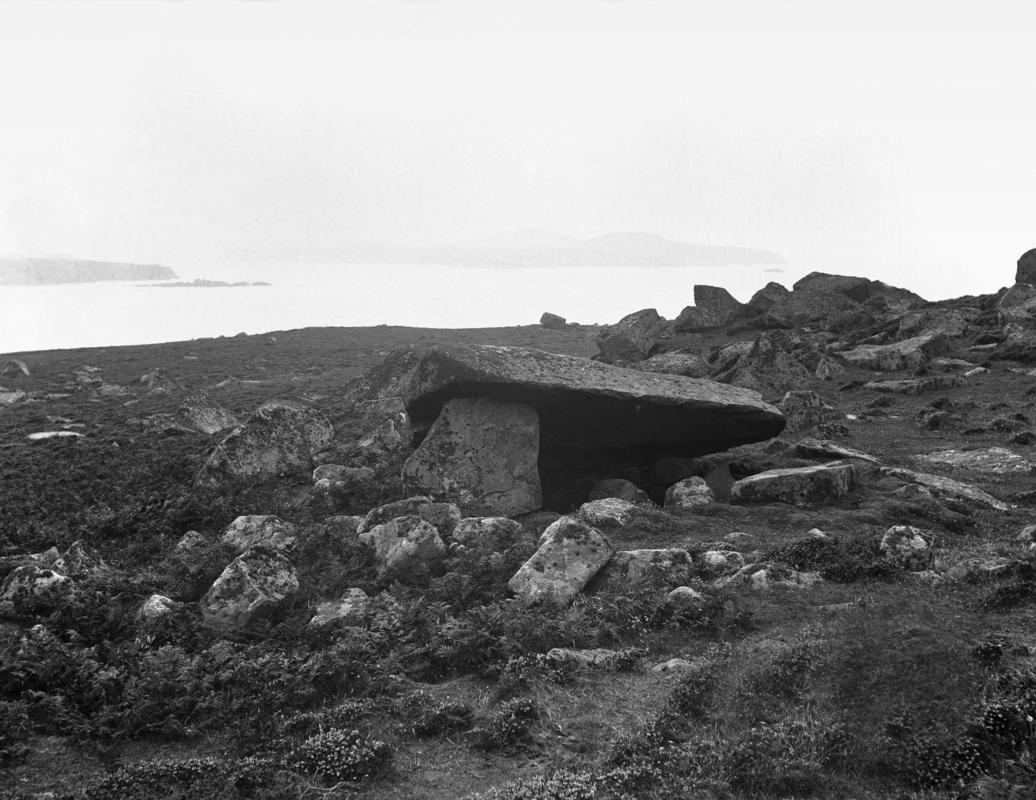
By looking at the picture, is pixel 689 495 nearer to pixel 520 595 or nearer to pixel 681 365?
pixel 520 595

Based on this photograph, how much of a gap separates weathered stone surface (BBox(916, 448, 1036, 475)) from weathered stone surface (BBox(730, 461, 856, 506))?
4.67m

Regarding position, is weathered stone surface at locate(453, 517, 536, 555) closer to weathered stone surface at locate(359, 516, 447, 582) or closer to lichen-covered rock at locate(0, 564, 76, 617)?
weathered stone surface at locate(359, 516, 447, 582)

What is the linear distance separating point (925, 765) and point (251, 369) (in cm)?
4574

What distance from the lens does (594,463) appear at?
19484 mm

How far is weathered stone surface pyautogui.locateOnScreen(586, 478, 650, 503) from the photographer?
17.4m

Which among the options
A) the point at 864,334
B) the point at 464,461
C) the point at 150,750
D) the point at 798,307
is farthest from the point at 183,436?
the point at 798,307

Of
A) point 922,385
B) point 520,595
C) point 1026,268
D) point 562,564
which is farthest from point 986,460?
point 1026,268

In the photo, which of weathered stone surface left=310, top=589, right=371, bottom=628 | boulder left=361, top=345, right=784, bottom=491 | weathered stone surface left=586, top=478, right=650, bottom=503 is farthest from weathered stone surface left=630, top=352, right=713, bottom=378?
weathered stone surface left=310, top=589, right=371, bottom=628

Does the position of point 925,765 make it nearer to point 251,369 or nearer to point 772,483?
point 772,483

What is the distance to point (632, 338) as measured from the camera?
45.9 meters

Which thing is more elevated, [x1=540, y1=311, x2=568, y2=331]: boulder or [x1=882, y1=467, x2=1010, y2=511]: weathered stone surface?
[x1=540, y1=311, x2=568, y2=331]: boulder

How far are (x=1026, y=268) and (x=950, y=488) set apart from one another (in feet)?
133

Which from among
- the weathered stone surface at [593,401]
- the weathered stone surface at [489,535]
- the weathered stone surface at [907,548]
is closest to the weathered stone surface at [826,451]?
the weathered stone surface at [593,401]

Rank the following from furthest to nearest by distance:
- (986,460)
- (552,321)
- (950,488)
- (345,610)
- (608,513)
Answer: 1. (552,321)
2. (986,460)
3. (950,488)
4. (608,513)
5. (345,610)
